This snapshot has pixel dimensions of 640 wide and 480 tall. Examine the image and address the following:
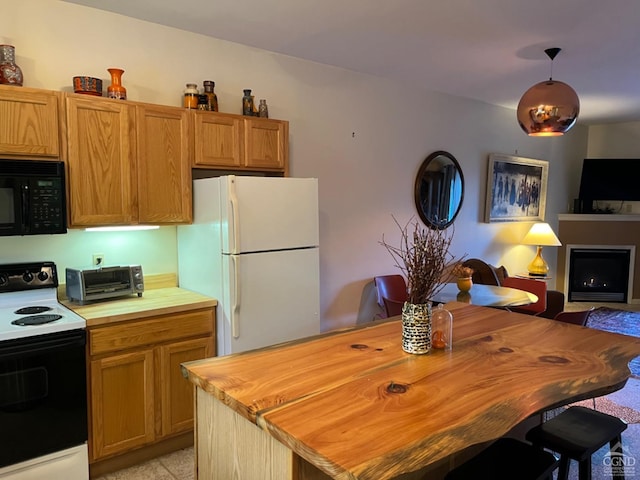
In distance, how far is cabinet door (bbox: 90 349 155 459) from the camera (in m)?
2.42

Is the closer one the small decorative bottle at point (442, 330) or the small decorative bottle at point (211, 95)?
the small decorative bottle at point (442, 330)

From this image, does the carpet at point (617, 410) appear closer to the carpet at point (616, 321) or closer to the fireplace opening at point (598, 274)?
the carpet at point (616, 321)

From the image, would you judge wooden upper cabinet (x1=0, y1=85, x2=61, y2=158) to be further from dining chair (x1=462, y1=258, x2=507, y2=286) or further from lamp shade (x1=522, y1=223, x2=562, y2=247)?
lamp shade (x1=522, y1=223, x2=562, y2=247)

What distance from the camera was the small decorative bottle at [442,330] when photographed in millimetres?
1801

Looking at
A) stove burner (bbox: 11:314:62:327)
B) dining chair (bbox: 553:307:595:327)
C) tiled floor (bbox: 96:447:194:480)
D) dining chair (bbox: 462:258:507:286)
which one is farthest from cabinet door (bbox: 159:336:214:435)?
dining chair (bbox: 462:258:507:286)

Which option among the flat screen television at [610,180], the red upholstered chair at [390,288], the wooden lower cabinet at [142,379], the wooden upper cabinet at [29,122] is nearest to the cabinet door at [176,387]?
the wooden lower cabinet at [142,379]

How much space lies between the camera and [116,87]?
2666 millimetres

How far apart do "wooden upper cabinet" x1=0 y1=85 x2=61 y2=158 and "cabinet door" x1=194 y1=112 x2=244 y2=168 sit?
79cm

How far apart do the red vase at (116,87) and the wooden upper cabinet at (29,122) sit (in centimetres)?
33

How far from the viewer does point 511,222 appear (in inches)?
232

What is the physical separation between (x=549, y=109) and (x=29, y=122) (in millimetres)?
2968

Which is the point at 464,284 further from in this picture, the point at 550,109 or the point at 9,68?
the point at 9,68

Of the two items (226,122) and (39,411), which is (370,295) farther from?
(39,411)

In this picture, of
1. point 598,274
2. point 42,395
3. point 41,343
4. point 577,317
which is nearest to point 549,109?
point 577,317
